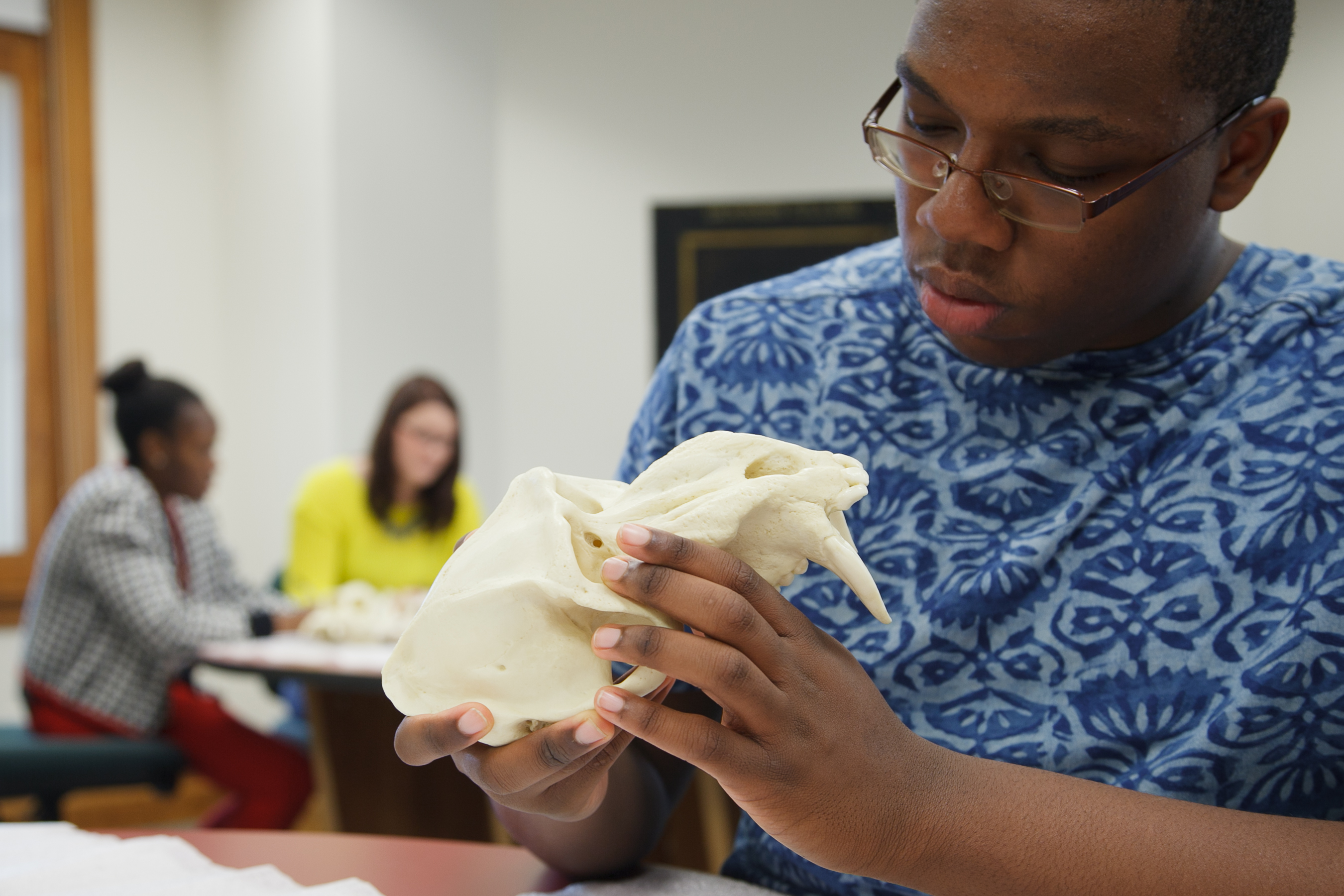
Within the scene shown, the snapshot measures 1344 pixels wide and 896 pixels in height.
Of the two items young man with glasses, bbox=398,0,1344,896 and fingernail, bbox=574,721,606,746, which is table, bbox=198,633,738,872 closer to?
young man with glasses, bbox=398,0,1344,896

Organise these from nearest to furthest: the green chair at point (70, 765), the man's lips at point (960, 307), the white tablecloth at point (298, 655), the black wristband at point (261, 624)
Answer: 1. the man's lips at point (960, 307)
2. the white tablecloth at point (298, 655)
3. the green chair at point (70, 765)
4. the black wristband at point (261, 624)

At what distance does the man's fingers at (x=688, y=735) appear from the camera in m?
0.75

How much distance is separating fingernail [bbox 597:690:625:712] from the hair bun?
323 cm

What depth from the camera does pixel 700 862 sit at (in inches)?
120

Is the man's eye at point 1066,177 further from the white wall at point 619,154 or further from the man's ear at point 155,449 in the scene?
the white wall at point 619,154

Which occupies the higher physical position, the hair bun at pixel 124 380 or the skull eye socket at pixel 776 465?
the hair bun at pixel 124 380

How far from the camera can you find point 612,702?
770 millimetres

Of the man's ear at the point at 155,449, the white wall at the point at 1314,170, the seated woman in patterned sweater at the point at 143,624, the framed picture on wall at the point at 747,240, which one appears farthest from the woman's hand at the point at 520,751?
the framed picture on wall at the point at 747,240

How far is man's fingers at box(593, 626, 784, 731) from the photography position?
0.73 m

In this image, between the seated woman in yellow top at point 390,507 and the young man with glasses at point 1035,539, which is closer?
the young man with glasses at point 1035,539

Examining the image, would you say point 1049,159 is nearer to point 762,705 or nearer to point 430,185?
point 762,705

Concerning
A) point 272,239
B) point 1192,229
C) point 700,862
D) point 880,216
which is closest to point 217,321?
point 272,239

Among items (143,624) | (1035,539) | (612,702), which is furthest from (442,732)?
(143,624)

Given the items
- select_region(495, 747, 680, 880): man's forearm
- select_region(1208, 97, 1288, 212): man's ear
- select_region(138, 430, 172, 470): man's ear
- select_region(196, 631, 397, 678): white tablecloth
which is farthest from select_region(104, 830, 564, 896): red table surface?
select_region(138, 430, 172, 470): man's ear
